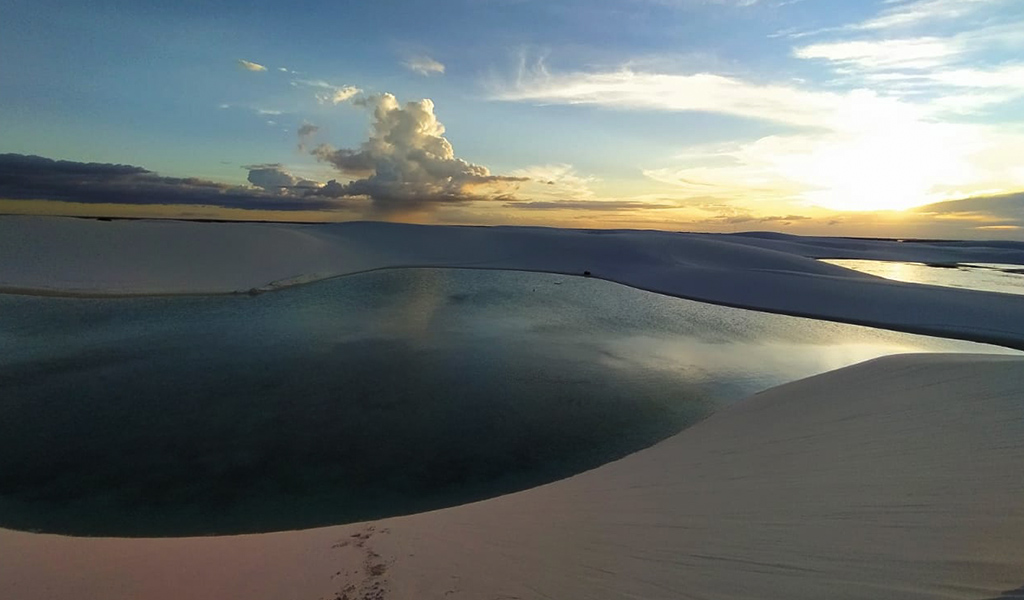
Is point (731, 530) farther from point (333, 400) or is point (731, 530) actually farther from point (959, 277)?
point (959, 277)

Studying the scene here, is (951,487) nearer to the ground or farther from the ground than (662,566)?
farther from the ground

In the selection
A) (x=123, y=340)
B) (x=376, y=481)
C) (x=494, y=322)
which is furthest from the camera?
(x=494, y=322)

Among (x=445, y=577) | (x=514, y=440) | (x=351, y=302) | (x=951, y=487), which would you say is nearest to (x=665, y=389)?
(x=514, y=440)

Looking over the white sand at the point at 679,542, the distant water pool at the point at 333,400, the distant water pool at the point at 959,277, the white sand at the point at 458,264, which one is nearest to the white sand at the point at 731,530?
the white sand at the point at 679,542

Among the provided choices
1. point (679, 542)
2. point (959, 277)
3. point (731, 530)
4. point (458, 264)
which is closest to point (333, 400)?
point (679, 542)

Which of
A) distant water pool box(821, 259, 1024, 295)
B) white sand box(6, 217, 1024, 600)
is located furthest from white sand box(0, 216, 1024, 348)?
white sand box(6, 217, 1024, 600)

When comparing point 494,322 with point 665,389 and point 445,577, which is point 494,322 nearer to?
point 665,389

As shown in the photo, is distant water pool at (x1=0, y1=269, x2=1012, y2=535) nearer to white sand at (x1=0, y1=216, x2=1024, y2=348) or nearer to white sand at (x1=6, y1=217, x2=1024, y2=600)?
white sand at (x1=6, y1=217, x2=1024, y2=600)
